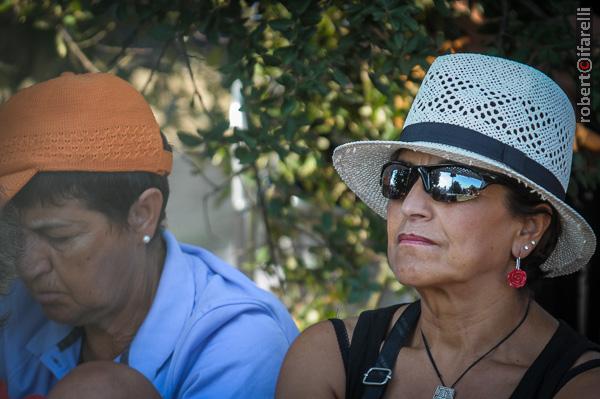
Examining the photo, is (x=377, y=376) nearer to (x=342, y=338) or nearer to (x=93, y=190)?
(x=342, y=338)

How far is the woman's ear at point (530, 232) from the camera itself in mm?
2482

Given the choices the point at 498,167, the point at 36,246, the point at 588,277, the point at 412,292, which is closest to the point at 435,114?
the point at 498,167

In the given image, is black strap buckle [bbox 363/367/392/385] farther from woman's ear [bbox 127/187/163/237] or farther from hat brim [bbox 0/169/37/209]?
hat brim [bbox 0/169/37/209]

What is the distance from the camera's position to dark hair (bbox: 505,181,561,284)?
2422 mm

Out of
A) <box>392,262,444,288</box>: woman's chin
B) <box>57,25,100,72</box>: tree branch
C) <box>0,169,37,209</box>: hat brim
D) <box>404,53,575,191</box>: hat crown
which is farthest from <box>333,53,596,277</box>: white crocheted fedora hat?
<box>57,25,100,72</box>: tree branch

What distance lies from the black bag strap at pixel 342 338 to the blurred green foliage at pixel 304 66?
3.16ft

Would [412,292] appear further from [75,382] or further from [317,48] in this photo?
[75,382]

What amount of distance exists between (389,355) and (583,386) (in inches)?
22.7

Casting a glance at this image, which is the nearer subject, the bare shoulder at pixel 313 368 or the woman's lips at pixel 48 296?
the bare shoulder at pixel 313 368

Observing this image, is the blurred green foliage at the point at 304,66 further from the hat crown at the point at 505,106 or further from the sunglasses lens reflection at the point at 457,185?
the sunglasses lens reflection at the point at 457,185

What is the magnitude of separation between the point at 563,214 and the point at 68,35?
2.66m

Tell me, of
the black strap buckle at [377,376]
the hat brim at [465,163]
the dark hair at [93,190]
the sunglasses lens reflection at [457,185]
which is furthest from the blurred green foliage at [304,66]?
the black strap buckle at [377,376]

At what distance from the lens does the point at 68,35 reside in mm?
4199

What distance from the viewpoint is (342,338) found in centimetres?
261
